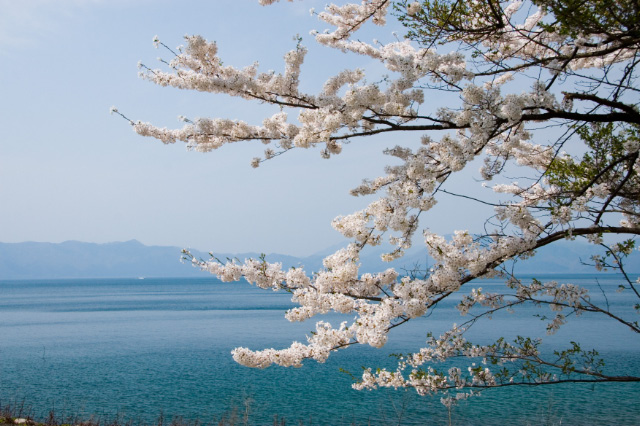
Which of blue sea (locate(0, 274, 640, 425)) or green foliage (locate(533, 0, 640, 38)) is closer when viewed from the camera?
green foliage (locate(533, 0, 640, 38))

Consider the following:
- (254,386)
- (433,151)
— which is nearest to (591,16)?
(433,151)

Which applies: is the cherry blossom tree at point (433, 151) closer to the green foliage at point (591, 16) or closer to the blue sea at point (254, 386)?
the green foliage at point (591, 16)

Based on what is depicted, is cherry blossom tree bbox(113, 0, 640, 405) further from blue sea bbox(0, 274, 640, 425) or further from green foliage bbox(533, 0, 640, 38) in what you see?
blue sea bbox(0, 274, 640, 425)

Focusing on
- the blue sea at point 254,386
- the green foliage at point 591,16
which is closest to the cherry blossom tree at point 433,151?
the green foliage at point 591,16

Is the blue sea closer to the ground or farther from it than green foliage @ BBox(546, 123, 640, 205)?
closer to the ground

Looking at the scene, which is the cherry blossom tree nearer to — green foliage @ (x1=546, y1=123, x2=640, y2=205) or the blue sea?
green foliage @ (x1=546, y1=123, x2=640, y2=205)

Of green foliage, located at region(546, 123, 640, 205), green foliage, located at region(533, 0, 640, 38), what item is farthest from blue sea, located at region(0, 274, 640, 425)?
green foliage, located at region(533, 0, 640, 38)

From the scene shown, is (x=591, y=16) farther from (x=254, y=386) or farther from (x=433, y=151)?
(x=254, y=386)

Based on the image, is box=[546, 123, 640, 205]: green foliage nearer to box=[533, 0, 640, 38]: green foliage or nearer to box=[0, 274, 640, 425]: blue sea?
box=[533, 0, 640, 38]: green foliage

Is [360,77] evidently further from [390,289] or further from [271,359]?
[271,359]

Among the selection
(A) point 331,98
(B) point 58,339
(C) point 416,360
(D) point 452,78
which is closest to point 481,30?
(D) point 452,78

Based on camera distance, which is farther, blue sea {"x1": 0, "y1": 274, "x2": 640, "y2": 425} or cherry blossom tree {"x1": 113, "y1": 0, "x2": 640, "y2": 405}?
blue sea {"x1": 0, "y1": 274, "x2": 640, "y2": 425}

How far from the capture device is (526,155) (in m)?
8.40

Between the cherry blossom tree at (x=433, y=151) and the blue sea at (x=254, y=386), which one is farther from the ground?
the cherry blossom tree at (x=433, y=151)
